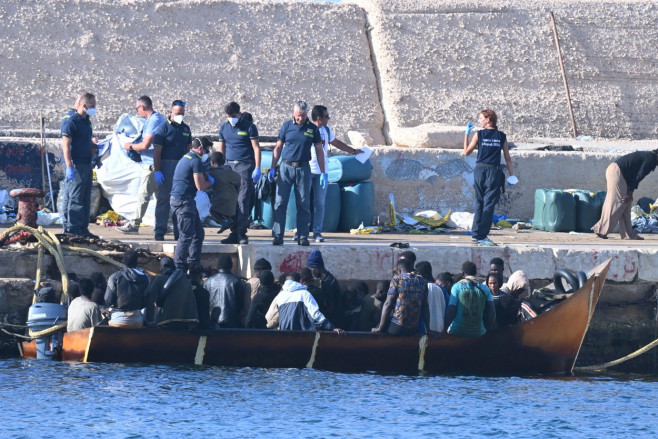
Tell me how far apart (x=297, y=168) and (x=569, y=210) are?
4579mm

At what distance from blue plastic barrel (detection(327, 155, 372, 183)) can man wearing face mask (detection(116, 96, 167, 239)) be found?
8.24 feet

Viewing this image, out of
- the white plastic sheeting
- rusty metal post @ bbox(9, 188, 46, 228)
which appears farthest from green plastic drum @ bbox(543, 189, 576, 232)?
rusty metal post @ bbox(9, 188, 46, 228)

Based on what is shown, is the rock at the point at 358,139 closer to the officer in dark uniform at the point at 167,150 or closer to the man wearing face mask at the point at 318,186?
the man wearing face mask at the point at 318,186

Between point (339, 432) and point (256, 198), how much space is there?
5369mm

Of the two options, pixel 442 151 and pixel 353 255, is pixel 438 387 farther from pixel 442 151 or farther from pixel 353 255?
pixel 442 151

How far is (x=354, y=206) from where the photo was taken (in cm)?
1659

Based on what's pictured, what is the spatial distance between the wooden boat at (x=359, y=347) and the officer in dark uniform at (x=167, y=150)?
206 centimetres

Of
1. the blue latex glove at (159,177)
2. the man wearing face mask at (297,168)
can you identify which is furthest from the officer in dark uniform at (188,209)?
the man wearing face mask at (297,168)

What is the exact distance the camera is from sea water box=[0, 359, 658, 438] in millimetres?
10805

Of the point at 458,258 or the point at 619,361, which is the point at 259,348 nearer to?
the point at 458,258

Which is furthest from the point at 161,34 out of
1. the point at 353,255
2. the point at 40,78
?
the point at 353,255

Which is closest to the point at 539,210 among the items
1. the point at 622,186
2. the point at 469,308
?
the point at 622,186

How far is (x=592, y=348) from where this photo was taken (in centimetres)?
1505

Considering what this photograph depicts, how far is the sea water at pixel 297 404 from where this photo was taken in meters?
10.8
